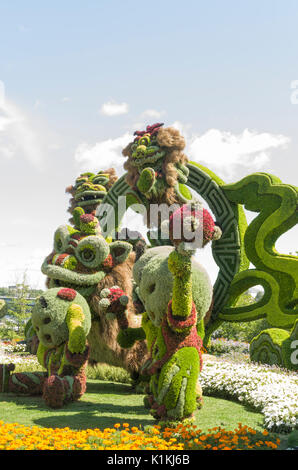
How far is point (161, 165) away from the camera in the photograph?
30.9 feet

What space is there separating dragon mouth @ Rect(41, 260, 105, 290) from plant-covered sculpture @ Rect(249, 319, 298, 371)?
3.81 m

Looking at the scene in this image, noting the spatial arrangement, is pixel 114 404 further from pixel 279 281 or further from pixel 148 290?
pixel 279 281

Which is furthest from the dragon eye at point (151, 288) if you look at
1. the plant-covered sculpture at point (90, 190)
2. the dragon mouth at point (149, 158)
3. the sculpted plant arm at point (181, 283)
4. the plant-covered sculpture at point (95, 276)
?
the plant-covered sculpture at point (90, 190)

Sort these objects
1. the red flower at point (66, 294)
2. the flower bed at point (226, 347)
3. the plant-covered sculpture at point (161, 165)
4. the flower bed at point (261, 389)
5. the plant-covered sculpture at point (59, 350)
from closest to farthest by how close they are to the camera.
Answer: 1. the flower bed at point (261, 389)
2. the plant-covered sculpture at point (59, 350)
3. the red flower at point (66, 294)
4. the plant-covered sculpture at point (161, 165)
5. the flower bed at point (226, 347)

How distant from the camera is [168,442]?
4.40 meters

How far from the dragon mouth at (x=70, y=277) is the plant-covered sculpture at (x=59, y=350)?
772 mm

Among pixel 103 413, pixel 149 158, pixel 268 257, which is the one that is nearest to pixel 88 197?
pixel 149 158

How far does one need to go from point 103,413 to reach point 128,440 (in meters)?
1.63

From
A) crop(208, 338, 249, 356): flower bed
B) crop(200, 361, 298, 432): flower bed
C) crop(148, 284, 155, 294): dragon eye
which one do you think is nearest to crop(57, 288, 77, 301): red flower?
crop(148, 284, 155, 294): dragon eye

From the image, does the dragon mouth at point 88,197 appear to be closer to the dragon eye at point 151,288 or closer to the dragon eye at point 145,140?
the dragon eye at point 145,140

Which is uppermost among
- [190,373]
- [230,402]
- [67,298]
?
[67,298]

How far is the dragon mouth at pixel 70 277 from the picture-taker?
7.95 m

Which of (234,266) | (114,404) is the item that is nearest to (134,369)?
(114,404)
